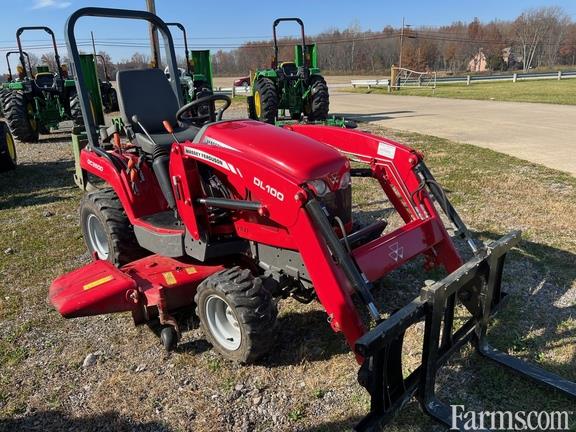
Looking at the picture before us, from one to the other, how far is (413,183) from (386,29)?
9732cm

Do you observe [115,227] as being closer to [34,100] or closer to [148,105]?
[148,105]

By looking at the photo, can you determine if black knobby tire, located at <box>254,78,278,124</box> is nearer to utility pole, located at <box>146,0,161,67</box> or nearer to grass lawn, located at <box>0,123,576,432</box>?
utility pole, located at <box>146,0,161,67</box>

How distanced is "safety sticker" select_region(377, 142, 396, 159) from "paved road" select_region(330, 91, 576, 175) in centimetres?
498

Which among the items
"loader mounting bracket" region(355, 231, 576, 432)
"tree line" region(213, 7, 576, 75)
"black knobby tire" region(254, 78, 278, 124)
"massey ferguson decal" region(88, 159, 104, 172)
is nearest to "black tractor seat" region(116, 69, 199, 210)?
"massey ferguson decal" region(88, 159, 104, 172)

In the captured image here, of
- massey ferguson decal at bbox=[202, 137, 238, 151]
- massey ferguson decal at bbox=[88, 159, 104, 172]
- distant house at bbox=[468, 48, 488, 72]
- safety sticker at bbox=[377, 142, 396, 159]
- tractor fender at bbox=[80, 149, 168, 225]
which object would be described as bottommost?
distant house at bbox=[468, 48, 488, 72]

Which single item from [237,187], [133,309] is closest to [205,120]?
[237,187]

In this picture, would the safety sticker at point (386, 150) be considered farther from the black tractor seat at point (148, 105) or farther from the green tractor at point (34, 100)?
the green tractor at point (34, 100)

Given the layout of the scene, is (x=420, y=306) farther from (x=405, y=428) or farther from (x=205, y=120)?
(x=205, y=120)

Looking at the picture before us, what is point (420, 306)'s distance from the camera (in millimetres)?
2166

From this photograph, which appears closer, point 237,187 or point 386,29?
point 237,187

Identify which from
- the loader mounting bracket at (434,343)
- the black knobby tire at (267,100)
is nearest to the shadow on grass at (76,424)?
the loader mounting bracket at (434,343)

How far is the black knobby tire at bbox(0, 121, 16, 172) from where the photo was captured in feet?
24.8

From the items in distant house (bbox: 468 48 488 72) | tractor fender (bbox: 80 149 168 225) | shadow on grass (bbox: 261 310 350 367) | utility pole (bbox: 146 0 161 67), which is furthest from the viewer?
distant house (bbox: 468 48 488 72)

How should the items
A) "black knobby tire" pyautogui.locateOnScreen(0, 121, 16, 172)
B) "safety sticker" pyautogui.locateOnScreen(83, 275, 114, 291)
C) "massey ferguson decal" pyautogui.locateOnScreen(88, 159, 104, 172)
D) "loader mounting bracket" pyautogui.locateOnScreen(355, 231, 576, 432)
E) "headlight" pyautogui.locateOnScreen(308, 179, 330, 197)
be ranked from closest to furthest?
"loader mounting bracket" pyautogui.locateOnScreen(355, 231, 576, 432) < "headlight" pyautogui.locateOnScreen(308, 179, 330, 197) < "safety sticker" pyautogui.locateOnScreen(83, 275, 114, 291) < "massey ferguson decal" pyautogui.locateOnScreen(88, 159, 104, 172) < "black knobby tire" pyautogui.locateOnScreen(0, 121, 16, 172)
